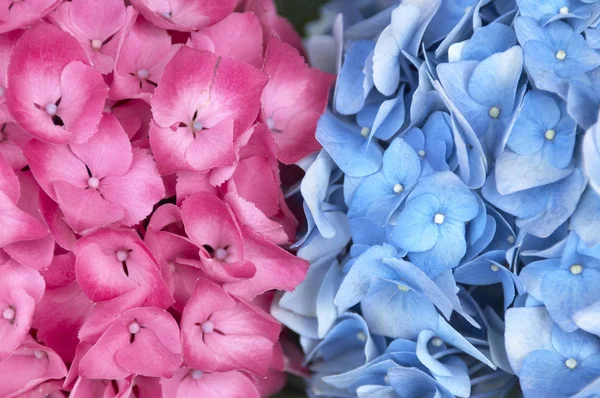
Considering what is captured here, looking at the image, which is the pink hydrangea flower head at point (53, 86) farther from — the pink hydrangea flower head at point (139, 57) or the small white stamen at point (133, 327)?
the small white stamen at point (133, 327)

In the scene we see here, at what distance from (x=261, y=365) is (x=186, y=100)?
0.71 feet

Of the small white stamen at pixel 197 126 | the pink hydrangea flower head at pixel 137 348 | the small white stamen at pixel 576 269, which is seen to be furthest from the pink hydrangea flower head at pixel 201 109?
the small white stamen at pixel 576 269

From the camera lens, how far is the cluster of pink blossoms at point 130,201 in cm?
54

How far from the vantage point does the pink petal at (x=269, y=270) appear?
1.94ft

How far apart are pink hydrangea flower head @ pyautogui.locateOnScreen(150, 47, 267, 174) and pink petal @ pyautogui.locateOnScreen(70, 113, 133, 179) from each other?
0.02 m

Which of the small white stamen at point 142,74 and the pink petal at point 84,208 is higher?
the small white stamen at point 142,74

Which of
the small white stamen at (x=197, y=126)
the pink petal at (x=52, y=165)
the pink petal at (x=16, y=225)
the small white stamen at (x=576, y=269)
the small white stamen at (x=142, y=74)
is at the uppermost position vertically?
the small white stamen at (x=142, y=74)

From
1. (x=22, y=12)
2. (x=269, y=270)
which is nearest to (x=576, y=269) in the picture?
(x=269, y=270)

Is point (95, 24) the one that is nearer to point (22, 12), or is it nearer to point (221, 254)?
point (22, 12)

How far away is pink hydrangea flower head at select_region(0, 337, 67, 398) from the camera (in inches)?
22.3

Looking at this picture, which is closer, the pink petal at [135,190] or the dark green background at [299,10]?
the pink petal at [135,190]

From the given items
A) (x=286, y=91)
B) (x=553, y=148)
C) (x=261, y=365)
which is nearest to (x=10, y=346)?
(x=261, y=365)

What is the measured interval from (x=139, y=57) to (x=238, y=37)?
3.2 inches

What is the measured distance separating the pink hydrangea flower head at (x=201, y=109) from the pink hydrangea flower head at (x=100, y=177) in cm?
2
